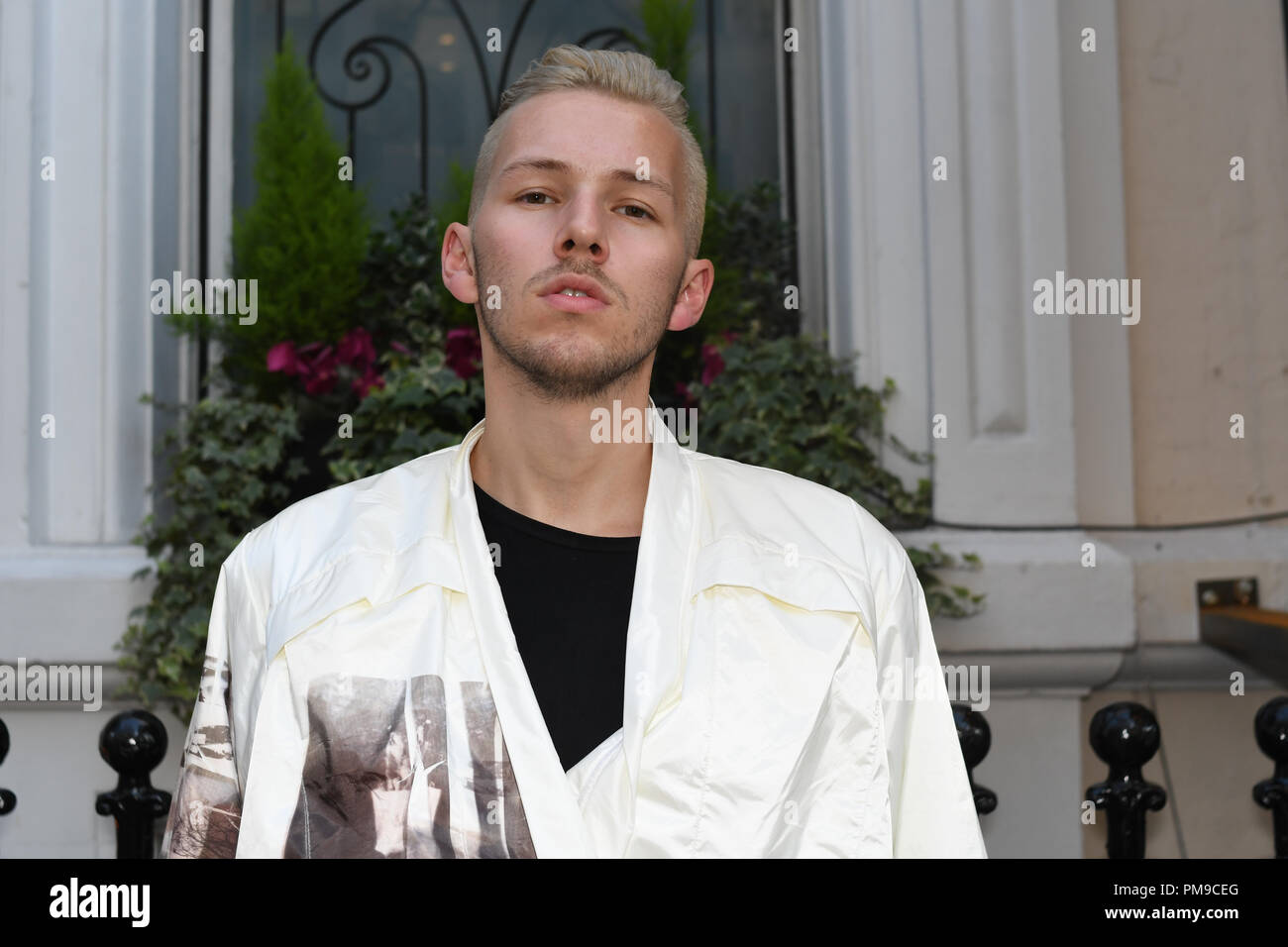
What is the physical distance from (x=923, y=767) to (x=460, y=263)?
107cm

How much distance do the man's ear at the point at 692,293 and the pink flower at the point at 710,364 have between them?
85 cm

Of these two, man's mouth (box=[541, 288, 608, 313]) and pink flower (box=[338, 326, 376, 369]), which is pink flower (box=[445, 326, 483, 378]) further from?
man's mouth (box=[541, 288, 608, 313])

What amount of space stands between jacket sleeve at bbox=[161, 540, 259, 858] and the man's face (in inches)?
20.6

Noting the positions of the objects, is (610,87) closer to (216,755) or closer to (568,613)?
(568,613)

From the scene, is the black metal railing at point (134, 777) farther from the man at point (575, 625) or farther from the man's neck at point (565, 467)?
the man's neck at point (565, 467)

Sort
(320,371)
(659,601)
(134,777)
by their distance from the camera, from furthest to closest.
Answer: (320,371), (134,777), (659,601)

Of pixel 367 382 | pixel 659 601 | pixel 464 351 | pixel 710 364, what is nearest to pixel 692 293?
pixel 659 601

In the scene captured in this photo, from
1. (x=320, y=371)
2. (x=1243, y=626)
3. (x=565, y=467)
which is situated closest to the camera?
(x=565, y=467)

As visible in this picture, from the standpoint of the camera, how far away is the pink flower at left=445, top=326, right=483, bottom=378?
273cm

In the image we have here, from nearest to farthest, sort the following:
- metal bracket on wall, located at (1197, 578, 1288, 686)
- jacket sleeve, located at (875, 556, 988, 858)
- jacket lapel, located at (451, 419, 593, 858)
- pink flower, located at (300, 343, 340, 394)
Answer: jacket lapel, located at (451, 419, 593, 858)
jacket sleeve, located at (875, 556, 988, 858)
metal bracket on wall, located at (1197, 578, 1288, 686)
pink flower, located at (300, 343, 340, 394)

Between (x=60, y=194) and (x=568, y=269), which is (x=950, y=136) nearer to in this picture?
(x=568, y=269)

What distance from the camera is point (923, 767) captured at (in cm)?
153

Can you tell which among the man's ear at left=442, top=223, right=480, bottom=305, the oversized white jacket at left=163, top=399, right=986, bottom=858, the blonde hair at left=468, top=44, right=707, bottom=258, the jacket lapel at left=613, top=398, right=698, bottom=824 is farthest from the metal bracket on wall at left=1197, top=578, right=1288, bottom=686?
the man's ear at left=442, top=223, right=480, bottom=305

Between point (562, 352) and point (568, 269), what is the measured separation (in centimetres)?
12
